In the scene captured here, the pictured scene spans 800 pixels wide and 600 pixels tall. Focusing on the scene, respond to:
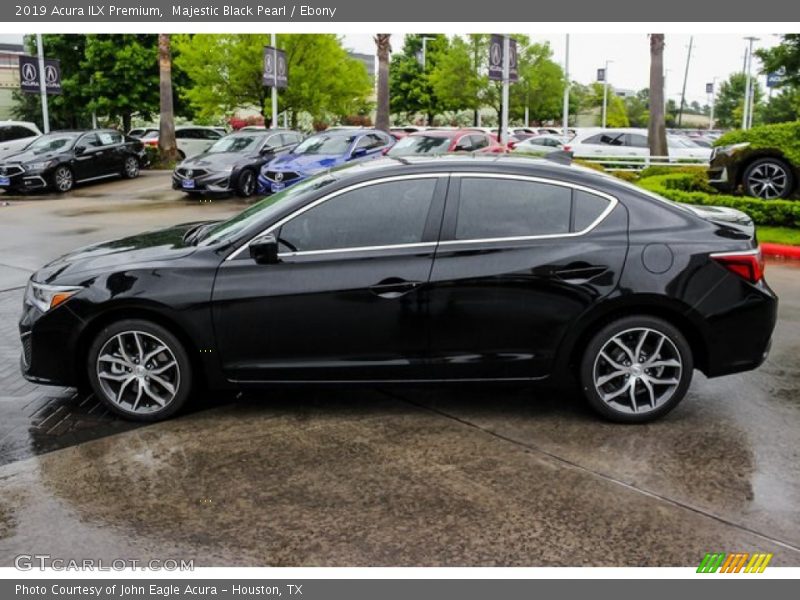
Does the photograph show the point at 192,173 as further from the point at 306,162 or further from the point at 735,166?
the point at 735,166

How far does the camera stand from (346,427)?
208 inches

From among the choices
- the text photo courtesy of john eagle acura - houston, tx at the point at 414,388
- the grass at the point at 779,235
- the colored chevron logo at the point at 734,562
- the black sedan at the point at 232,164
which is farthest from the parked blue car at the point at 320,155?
the colored chevron logo at the point at 734,562

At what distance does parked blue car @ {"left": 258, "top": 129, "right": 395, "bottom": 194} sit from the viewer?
18391 mm

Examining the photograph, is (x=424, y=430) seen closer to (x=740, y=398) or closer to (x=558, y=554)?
(x=558, y=554)

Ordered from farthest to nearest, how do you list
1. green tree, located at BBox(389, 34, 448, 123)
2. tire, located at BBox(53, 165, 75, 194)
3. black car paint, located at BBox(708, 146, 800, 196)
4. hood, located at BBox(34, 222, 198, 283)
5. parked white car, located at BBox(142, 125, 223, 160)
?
green tree, located at BBox(389, 34, 448, 123) < parked white car, located at BBox(142, 125, 223, 160) < tire, located at BBox(53, 165, 75, 194) < black car paint, located at BBox(708, 146, 800, 196) < hood, located at BBox(34, 222, 198, 283)

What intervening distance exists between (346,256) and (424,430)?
1174 mm

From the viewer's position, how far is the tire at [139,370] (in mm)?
5270

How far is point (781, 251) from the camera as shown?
37.7ft

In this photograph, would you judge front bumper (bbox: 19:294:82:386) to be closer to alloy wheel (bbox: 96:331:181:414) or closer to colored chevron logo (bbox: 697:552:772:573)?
alloy wheel (bbox: 96:331:181:414)

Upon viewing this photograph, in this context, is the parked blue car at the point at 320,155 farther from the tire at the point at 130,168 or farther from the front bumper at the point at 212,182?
the tire at the point at 130,168

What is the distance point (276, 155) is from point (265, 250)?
16.3m

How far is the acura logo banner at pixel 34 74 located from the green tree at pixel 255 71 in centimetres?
938

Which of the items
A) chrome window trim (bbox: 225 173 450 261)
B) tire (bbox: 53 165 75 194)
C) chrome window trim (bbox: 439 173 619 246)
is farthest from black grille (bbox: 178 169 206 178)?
chrome window trim (bbox: 439 173 619 246)
